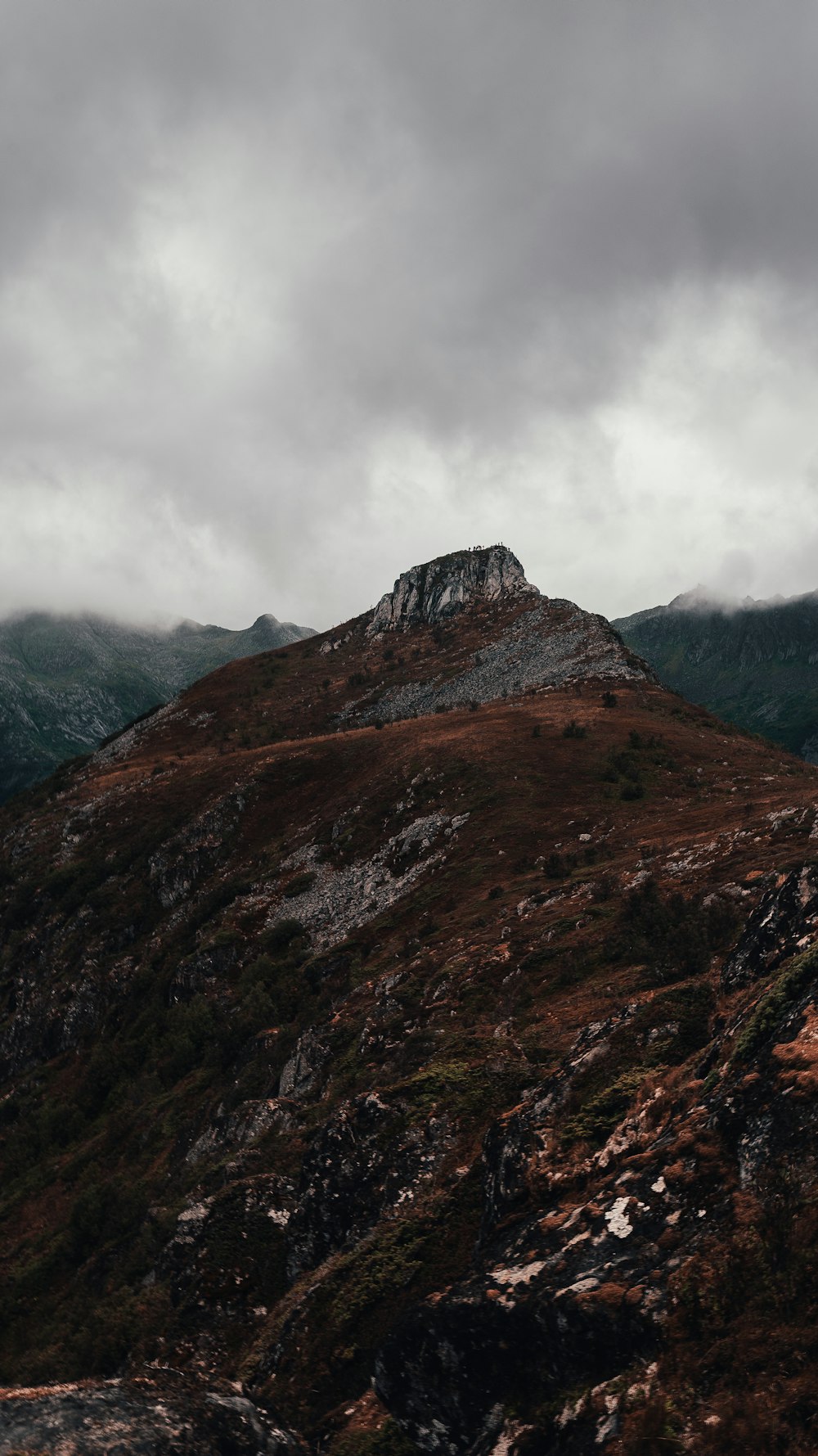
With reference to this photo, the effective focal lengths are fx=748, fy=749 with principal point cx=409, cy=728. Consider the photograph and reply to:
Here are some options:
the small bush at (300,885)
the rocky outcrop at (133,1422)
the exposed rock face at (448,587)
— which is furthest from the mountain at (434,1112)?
the exposed rock face at (448,587)

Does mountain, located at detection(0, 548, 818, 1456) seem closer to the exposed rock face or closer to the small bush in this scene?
the small bush

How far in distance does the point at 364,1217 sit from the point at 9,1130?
1517 inches

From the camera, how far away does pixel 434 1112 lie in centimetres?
1883

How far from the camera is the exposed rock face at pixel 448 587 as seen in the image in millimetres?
145000

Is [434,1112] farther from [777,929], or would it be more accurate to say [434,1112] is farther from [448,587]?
[448,587]

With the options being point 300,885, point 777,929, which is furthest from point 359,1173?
point 300,885

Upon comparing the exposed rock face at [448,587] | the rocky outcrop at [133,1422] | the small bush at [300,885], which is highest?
the exposed rock face at [448,587]

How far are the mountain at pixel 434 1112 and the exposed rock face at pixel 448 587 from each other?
76.8m

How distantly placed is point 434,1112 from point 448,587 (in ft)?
441

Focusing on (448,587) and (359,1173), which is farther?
(448,587)

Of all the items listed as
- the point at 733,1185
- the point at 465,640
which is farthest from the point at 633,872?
the point at 465,640

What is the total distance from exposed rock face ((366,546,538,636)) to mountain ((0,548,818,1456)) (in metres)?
76.8

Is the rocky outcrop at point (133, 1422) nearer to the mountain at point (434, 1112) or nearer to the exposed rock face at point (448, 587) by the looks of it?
the mountain at point (434, 1112)

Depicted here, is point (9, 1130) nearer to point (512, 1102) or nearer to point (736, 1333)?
point (512, 1102)
